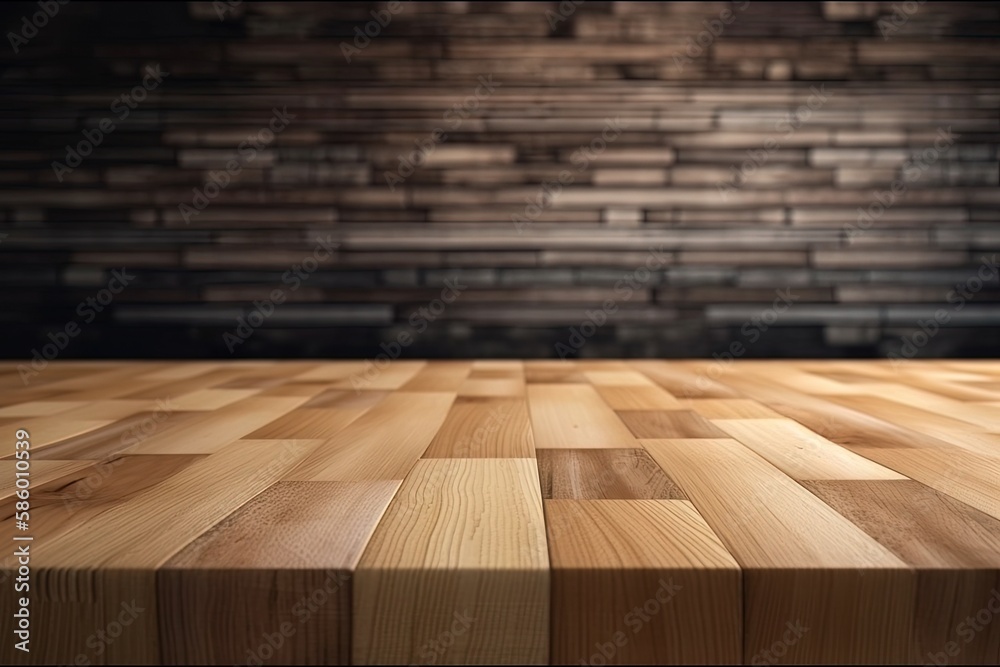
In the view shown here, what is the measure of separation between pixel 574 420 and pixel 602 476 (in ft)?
1.21

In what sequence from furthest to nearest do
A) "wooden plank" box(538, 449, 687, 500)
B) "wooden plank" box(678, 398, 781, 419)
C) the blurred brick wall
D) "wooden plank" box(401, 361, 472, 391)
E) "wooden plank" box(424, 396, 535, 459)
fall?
the blurred brick wall
"wooden plank" box(401, 361, 472, 391)
"wooden plank" box(678, 398, 781, 419)
"wooden plank" box(424, 396, 535, 459)
"wooden plank" box(538, 449, 687, 500)

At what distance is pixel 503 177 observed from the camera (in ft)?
7.40

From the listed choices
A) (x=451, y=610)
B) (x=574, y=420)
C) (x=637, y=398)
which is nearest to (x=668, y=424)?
(x=574, y=420)

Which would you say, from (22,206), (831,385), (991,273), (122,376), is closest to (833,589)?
(831,385)

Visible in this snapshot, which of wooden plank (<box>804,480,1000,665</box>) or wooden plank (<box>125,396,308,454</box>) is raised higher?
wooden plank (<box>804,480,1000,665</box>)

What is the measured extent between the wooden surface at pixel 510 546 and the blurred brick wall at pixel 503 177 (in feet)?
3.99

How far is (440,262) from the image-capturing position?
88.8 inches

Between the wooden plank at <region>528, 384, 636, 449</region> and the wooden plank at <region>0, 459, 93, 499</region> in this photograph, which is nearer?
the wooden plank at <region>0, 459, 93, 499</region>

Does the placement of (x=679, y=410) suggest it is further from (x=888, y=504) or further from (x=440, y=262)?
(x=440, y=262)

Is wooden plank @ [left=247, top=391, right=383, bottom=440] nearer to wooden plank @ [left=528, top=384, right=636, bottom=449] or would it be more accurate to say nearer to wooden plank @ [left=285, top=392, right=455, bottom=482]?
wooden plank @ [left=285, top=392, right=455, bottom=482]

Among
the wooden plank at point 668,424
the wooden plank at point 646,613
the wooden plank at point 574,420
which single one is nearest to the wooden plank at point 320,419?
the wooden plank at point 574,420

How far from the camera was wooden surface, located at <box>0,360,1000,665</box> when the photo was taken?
0.52 metres

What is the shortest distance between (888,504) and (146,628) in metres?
0.68

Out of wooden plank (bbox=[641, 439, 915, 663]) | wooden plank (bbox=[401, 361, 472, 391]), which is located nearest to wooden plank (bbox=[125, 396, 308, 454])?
wooden plank (bbox=[401, 361, 472, 391])
